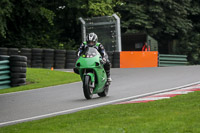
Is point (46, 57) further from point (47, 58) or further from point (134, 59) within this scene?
point (134, 59)

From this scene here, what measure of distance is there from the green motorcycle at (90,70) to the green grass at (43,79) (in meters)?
4.22

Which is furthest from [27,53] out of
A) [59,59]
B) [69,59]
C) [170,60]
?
[170,60]

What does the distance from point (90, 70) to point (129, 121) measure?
4564 millimetres

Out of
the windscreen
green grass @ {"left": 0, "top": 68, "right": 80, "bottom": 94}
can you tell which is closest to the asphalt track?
green grass @ {"left": 0, "top": 68, "right": 80, "bottom": 94}

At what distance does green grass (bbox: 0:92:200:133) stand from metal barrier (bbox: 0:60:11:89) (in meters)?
7.82

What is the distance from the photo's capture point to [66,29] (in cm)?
3544

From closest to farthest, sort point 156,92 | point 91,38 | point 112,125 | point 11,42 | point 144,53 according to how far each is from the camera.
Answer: point 112,125 → point 91,38 → point 156,92 → point 144,53 → point 11,42

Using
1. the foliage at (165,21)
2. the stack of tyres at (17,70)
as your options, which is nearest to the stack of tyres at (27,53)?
the stack of tyres at (17,70)

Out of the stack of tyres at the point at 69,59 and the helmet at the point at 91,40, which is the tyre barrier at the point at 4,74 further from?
the stack of tyres at the point at 69,59

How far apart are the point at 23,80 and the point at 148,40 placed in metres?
15.9

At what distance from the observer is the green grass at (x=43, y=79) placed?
16.0 meters

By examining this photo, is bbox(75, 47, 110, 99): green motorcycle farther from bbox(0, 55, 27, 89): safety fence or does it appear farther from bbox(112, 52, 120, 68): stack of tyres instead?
bbox(112, 52, 120, 68): stack of tyres

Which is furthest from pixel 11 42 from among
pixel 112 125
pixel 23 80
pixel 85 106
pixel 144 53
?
pixel 112 125

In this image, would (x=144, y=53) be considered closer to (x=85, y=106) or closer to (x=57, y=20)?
(x=57, y=20)
